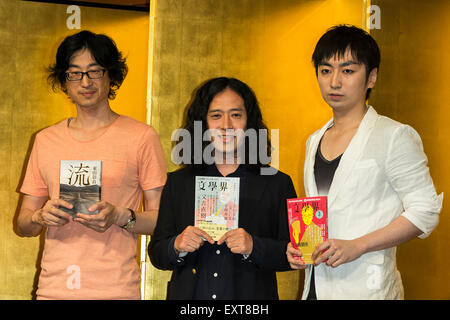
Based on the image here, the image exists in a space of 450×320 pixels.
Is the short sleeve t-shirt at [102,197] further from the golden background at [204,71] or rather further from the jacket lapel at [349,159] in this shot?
the golden background at [204,71]

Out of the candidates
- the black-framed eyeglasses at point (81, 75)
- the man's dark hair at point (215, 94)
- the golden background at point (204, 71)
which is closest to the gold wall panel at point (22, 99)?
the golden background at point (204, 71)

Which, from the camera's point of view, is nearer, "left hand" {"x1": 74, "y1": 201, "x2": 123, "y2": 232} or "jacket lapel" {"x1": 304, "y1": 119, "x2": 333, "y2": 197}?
"jacket lapel" {"x1": 304, "y1": 119, "x2": 333, "y2": 197}

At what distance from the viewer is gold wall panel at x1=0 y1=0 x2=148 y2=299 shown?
195 inches

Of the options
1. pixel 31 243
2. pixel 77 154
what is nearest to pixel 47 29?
pixel 31 243

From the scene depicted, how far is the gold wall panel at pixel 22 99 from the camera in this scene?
4.96 meters

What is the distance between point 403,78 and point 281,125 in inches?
42.7

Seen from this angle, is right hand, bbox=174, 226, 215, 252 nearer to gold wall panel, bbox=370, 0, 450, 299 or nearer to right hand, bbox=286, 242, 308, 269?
right hand, bbox=286, 242, 308, 269

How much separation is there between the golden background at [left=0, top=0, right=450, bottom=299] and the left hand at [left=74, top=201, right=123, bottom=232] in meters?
2.25

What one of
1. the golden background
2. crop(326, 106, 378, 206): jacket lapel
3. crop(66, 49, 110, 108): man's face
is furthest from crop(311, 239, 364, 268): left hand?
the golden background

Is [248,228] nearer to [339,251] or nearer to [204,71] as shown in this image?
[339,251]

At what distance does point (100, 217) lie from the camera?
2680 millimetres

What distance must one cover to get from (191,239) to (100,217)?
50 centimetres
